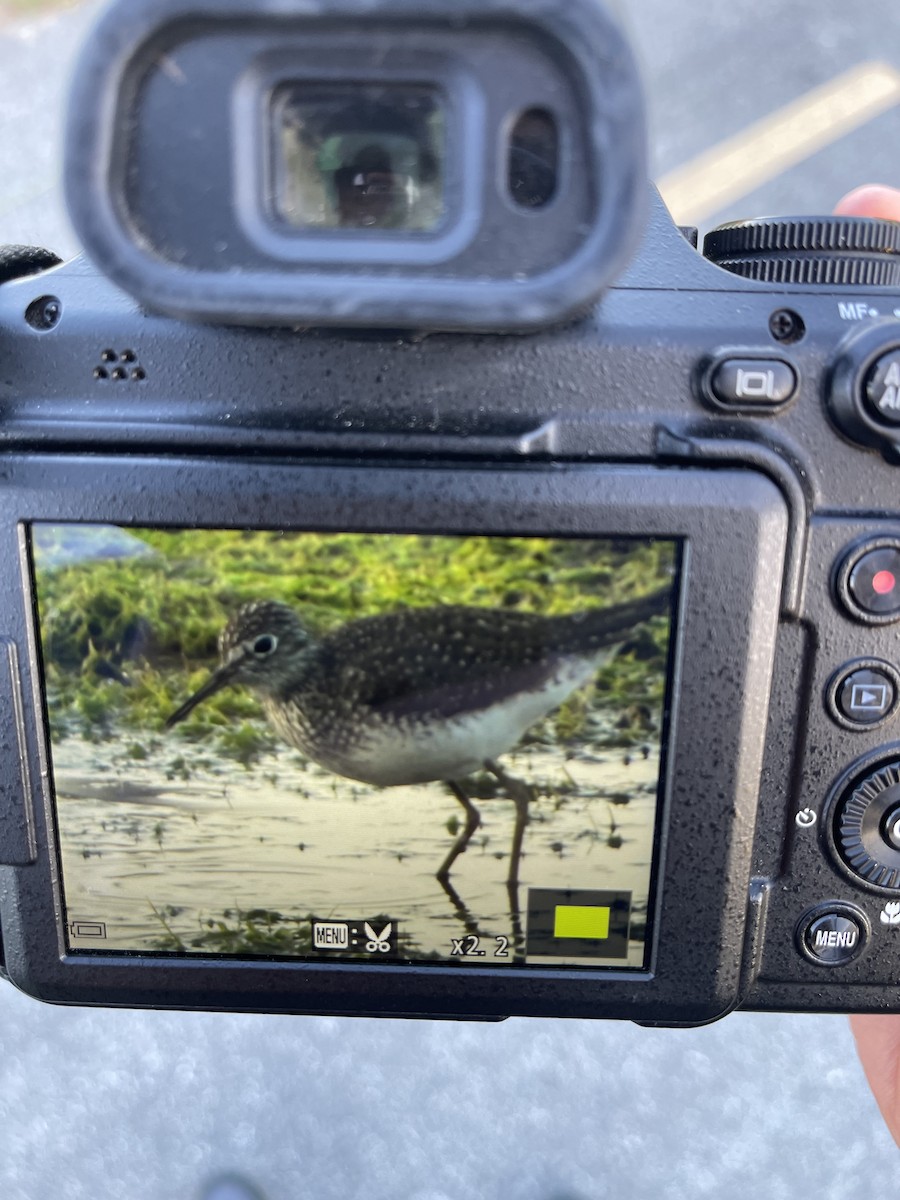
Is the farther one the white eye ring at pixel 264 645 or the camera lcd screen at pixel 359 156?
the white eye ring at pixel 264 645

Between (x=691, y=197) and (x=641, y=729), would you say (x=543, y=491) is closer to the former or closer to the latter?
(x=641, y=729)

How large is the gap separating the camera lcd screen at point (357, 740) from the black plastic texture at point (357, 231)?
12cm

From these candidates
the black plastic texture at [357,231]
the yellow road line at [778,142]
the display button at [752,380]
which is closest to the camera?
the black plastic texture at [357,231]

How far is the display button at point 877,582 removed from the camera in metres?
0.43

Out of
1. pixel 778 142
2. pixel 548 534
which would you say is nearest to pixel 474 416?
pixel 548 534

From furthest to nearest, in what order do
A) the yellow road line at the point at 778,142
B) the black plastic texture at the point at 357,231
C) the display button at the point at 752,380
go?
the yellow road line at the point at 778,142
the display button at the point at 752,380
the black plastic texture at the point at 357,231

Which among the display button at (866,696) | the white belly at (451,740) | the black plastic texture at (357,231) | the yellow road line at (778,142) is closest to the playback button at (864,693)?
the display button at (866,696)

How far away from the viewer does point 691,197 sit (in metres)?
1.33

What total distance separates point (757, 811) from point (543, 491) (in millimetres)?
186

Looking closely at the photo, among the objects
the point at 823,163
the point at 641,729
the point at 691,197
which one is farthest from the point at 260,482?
the point at 823,163

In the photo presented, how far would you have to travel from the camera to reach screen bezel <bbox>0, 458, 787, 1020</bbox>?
1.37 ft

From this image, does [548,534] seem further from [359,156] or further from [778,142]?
[778,142]

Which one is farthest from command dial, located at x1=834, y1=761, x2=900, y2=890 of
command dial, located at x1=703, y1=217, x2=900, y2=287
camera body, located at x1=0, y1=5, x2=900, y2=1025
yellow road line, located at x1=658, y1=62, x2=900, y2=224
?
yellow road line, located at x1=658, y1=62, x2=900, y2=224

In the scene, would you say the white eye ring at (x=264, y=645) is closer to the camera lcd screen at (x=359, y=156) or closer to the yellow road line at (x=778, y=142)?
the camera lcd screen at (x=359, y=156)
